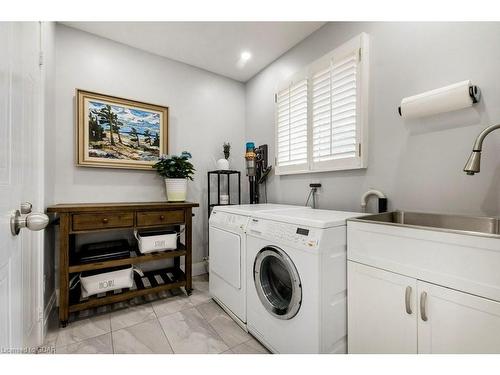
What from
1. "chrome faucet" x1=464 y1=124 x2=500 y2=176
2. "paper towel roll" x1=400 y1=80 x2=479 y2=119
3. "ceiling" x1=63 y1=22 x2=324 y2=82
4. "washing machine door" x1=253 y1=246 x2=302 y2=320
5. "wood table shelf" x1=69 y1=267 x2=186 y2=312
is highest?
"ceiling" x1=63 y1=22 x2=324 y2=82

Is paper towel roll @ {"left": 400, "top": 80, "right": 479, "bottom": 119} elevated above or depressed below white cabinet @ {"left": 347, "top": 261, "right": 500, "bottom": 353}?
above

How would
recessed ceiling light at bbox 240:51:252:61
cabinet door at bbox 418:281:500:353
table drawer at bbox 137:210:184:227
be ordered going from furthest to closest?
recessed ceiling light at bbox 240:51:252:61
table drawer at bbox 137:210:184:227
cabinet door at bbox 418:281:500:353

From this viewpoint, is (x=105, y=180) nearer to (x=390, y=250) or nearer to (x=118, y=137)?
(x=118, y=137)

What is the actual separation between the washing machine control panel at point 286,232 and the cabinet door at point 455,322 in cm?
51

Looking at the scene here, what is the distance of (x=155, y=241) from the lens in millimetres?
2164

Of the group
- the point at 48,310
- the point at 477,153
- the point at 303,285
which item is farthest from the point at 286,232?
the point at 48,310

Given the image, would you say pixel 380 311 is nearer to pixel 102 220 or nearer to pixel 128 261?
pixel 128 261

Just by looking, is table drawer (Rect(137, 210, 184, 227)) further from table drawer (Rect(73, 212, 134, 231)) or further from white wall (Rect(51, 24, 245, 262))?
white wall (Rect(51, 24, 245, 262))

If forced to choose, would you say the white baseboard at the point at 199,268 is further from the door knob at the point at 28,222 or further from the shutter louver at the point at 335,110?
the door knob at the point at 28,222

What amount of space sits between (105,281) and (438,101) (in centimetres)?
272

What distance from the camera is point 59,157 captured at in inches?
84.7

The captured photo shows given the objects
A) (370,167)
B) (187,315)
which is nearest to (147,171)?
(187,315)

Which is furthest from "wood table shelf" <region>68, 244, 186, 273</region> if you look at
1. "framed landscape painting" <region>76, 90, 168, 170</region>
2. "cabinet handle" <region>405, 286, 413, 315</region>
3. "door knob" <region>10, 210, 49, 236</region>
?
"cabinet handle" <region>405, 286, 413, 315</region>

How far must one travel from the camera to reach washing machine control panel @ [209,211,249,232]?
1.81 meters
